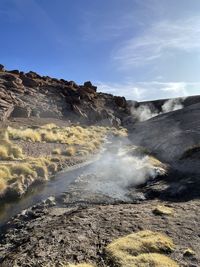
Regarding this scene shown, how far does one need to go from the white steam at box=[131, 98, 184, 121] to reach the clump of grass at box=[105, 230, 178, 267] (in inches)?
3664

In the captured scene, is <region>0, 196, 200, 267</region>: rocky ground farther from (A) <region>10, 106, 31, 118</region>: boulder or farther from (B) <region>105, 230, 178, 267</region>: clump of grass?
(A) <region>10, 106, 31, 118</region>: boulder

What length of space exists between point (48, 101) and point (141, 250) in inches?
2726

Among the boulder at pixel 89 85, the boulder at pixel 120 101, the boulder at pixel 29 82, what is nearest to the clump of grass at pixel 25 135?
the boulder at pixel 29 82

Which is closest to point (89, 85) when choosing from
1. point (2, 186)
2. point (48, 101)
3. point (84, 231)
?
point (48, 101)

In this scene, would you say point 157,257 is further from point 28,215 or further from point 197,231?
point 28,215

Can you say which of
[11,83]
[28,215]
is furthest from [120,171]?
[11,83]

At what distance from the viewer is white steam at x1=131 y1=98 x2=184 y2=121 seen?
11019cm

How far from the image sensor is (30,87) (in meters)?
81.7

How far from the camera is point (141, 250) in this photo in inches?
553

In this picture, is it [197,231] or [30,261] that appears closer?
[30,261]

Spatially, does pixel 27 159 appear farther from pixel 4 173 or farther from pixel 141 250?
pixel 141 250

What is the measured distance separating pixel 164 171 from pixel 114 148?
16879 mm

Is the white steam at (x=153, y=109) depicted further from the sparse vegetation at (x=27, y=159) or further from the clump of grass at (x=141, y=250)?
the clump of grass at (x=141, y=250)

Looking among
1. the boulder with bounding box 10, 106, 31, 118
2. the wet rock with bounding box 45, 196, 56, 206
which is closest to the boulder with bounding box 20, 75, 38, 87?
the boulder with bounding box 10, 106, 31, 118
